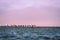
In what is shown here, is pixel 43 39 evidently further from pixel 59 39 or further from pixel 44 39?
pixel 59 39

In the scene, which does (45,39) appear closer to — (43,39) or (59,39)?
(43,39)

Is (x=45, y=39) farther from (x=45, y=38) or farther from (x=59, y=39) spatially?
(x=59, y=39)

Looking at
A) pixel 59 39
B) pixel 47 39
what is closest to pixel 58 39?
pixel 59 39

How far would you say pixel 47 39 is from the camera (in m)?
13.1

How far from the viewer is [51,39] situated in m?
13.3

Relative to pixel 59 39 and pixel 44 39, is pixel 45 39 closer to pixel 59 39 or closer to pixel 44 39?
pixel 44 39

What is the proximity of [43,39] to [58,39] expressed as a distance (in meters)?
1.30

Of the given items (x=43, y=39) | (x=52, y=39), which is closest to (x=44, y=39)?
(x=43, y=39)

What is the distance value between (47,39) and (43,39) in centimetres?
50

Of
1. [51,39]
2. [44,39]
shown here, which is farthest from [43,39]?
[51,39]

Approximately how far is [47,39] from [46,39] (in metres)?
0.17

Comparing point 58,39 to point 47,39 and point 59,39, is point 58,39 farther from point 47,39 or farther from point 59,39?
point 47,39

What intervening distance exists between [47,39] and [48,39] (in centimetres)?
9

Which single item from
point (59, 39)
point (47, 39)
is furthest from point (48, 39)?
point (59, 39)
